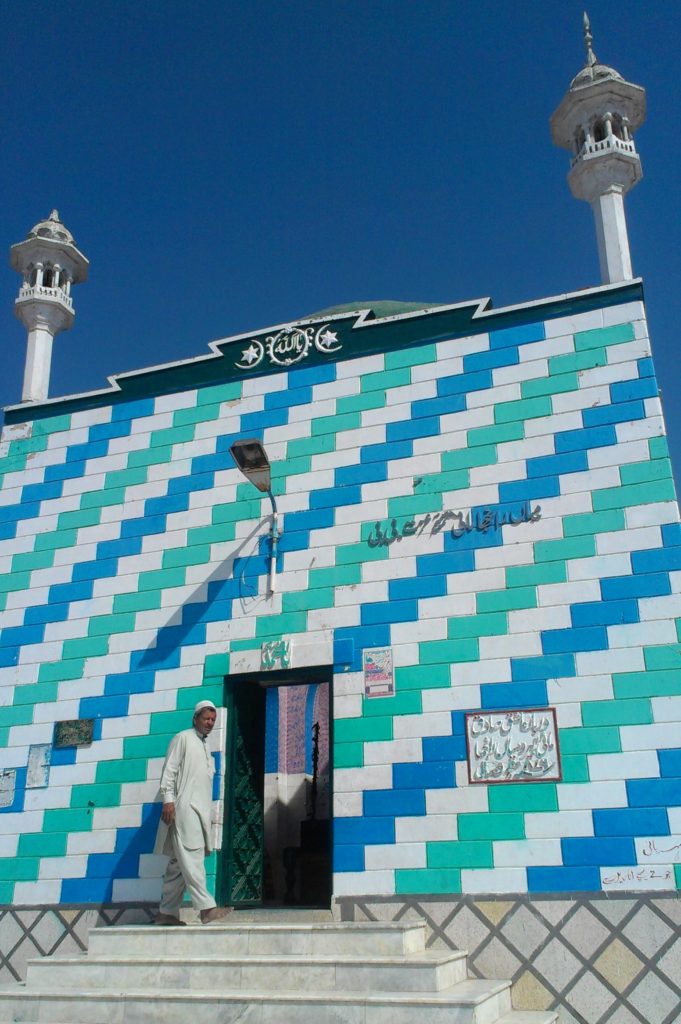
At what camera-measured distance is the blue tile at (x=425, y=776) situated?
7.50m

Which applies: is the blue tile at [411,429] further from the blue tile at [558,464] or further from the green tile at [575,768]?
the green tile at [575,768]

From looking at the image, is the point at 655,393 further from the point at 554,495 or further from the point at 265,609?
the point at 265,609

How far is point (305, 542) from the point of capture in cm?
873

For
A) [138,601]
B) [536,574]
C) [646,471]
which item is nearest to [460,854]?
[536,574]

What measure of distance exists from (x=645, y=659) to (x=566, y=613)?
28.0 inches

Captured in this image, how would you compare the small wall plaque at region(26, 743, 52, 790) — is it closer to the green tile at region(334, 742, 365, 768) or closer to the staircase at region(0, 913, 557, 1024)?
the staircase at region(0, 913, 557, 1024)

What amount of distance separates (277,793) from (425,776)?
19.9 ft

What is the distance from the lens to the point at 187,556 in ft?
30.1

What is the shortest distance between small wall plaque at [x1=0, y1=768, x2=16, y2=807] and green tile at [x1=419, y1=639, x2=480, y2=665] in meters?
4.32

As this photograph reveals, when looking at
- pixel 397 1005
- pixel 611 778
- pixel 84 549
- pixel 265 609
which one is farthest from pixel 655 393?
pixel 84 549

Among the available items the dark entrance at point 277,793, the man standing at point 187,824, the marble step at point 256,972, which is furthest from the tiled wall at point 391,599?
the marble step at point 256,972

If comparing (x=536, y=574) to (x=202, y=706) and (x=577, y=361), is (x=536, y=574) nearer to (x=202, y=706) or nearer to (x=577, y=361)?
(x=577, y=361)

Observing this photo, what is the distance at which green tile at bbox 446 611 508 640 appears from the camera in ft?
25.3

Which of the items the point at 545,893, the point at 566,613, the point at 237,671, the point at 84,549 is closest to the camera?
the point at 545,893
